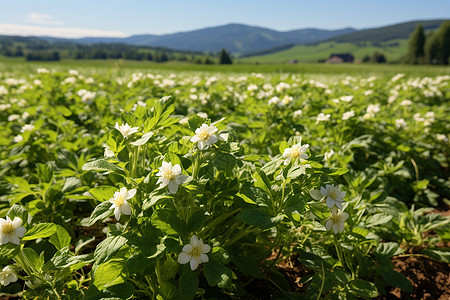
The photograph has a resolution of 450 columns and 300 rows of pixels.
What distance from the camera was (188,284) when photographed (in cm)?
110

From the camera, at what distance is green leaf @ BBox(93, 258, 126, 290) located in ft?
3.50

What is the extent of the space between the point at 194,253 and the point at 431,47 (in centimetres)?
6888

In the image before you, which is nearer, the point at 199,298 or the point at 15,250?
the point at 15,250

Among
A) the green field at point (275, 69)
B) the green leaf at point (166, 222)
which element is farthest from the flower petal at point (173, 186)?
the green field at point (275, 69)

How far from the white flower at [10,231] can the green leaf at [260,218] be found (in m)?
0.74

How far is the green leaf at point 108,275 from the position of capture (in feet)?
3.50

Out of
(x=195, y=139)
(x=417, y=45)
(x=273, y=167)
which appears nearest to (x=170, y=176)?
(x=195, y=139)

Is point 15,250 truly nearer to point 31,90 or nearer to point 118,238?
point 118,238

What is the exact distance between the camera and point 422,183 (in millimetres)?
2732

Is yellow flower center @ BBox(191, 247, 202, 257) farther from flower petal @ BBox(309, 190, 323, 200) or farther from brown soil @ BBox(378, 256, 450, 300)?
brown soil @ BBox(378, 256, 450, 300)

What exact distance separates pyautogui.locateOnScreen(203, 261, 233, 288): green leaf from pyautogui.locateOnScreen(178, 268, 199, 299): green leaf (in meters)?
0.07

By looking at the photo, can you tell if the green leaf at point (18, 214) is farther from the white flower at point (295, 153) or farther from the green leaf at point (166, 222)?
the white flower at point (295, 153)

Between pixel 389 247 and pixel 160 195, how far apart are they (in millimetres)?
1331

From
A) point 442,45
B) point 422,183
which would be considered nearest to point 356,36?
point 442,45
